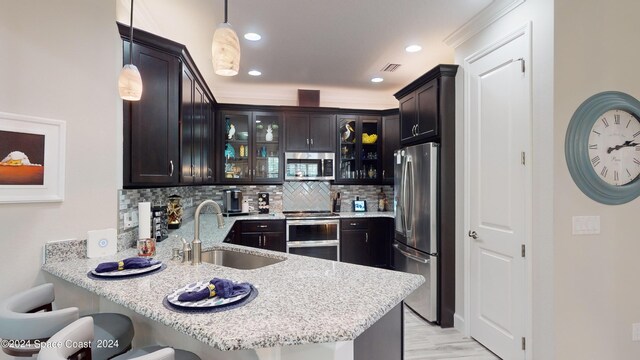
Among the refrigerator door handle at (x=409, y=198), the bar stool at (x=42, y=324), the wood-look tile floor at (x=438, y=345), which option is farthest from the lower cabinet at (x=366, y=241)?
the bar stool at (x=42, y=324)

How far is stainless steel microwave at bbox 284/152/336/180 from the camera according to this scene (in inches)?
185

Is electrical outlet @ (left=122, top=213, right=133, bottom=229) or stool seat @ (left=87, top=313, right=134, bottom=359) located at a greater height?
electrical outlet @ (left=122, top=213, right=133, bottom=229)

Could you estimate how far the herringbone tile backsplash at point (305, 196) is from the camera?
4.95 meters

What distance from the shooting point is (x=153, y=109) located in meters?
2.29

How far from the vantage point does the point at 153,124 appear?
2297 millimetres

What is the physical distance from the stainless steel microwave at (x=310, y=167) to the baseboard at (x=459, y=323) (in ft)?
8.27

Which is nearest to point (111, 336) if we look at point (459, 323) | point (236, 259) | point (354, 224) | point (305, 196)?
point (236, 259)

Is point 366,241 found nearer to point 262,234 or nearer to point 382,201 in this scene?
point 382,201

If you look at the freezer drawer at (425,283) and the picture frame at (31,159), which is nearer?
the picture frame at (31,159)

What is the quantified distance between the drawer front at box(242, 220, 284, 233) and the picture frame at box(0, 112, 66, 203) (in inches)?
100.0

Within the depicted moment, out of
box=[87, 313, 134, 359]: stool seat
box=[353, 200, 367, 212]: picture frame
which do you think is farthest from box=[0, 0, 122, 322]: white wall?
box=[353, 200, 367, 212]: picture frame

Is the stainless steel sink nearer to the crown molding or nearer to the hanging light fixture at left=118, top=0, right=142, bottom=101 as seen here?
the hanging light fixture at left=118, top=0, right=142, bottom=101

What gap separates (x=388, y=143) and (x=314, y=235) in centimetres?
186

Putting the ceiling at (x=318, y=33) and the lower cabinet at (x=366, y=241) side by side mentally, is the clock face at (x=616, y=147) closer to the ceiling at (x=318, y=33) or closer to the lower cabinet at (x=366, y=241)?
the ceiling at (x=318, y=33)
